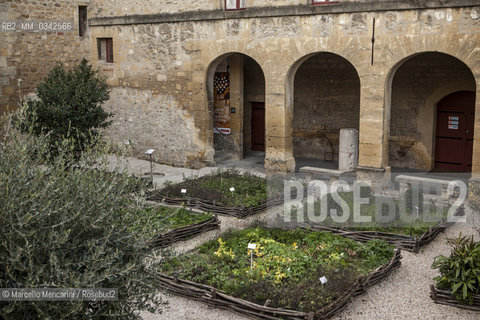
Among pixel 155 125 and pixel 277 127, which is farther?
pixel 155 125

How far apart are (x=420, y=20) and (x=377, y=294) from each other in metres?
6.17

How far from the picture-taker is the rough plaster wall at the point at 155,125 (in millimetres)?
15405

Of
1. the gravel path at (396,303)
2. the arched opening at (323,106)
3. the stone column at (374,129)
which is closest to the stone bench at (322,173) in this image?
the stone column at (374,129)

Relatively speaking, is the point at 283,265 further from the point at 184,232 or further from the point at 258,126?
the point at 258,126

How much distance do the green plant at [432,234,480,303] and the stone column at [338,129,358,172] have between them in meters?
5.62

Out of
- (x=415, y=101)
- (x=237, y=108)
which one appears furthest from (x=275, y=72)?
(x=415, y=101)

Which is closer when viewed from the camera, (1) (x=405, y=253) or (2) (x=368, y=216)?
(1) (x=405, y=253)

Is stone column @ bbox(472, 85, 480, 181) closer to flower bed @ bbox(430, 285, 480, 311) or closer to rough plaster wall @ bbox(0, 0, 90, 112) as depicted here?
flower bed @ bbox(430, 285, 480, 311)

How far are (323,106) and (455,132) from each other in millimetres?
3637

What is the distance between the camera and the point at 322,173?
13.0 m

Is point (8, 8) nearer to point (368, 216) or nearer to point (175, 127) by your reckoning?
point (175, 127)

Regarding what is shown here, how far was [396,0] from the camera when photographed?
11.6m

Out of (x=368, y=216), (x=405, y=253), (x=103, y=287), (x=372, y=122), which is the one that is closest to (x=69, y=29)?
(x=372, y=122)

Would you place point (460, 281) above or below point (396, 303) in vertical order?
above
